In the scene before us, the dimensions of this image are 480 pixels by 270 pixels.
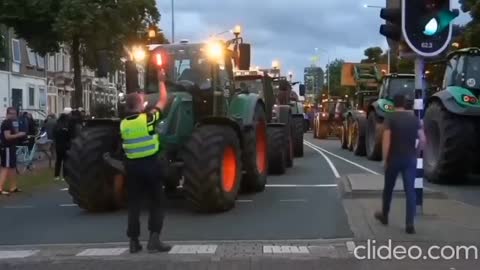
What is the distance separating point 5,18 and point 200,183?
17312 mm

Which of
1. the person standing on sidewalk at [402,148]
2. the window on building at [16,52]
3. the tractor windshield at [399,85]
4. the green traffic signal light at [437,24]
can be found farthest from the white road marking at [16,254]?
the window on building at [16,52]

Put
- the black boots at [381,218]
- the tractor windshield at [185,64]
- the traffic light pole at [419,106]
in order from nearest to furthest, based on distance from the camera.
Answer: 1. the black boots at [381,218]
2. the traffic light pole at [419,106]
3. the tractor windshield at [185,64]

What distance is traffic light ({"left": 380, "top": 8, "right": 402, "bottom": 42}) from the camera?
1087 centimetres

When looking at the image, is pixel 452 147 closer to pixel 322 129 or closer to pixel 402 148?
pixel 402 148

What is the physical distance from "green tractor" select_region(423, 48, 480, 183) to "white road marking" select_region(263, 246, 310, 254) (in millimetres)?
7110

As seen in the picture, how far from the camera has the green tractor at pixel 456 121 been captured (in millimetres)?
15172

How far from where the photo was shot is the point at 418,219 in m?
10.7

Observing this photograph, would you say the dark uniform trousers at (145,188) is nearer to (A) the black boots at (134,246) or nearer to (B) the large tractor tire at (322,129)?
(A) the black boots at (134,246)

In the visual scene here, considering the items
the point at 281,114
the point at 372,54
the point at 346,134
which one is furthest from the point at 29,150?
the point at 372,54

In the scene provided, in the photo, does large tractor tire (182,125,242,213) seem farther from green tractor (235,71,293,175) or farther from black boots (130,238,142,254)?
green tractor (235,71,293,175)

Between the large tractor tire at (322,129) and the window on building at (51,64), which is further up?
the window on building at (51,64)

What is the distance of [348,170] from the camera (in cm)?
1994

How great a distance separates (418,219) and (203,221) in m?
3.13

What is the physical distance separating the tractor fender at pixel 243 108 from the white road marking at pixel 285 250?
216 inches
